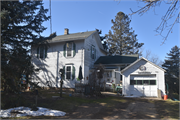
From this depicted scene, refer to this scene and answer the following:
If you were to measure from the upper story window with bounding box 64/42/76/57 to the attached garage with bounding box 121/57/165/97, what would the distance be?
22.1ft

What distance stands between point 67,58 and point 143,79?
9.09m

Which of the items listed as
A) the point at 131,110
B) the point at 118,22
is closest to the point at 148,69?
the point at 131,110

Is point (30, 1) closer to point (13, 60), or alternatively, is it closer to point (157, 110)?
point (13, 60)

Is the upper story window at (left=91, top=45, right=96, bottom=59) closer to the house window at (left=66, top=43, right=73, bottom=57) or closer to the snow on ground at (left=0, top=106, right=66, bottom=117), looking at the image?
the house window at (left=66, top=43, right=73, bottom=57)

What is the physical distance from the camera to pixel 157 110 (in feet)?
29.1

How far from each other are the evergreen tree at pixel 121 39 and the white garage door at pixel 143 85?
2081 cm

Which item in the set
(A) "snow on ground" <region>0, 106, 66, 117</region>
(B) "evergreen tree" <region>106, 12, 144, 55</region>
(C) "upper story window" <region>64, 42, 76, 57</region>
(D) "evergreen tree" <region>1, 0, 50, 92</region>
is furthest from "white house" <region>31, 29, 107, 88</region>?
(B) "evergreen tree" <region>106, 12, 144, 55</region>

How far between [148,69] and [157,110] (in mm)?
5177

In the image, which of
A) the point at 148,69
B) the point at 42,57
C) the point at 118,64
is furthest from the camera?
the point at 42,57

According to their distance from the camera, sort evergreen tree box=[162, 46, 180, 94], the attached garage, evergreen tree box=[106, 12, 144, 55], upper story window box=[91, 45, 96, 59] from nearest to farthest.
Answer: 1. the attached garage
2. upper story window box=[91, 45, 96, 59]
3. evergreen tree box=[162, 46, 180, 94]
4. evergreen tree box=[106, 12, 144, 55]

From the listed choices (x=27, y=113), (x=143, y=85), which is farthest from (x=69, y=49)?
(x=27, y=113)

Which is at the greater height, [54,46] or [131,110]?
[54,46]

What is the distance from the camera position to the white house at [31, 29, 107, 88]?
1669 cm

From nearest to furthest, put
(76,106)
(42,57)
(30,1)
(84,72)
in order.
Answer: (76,106), (30,1), (84,72), (42,57)
